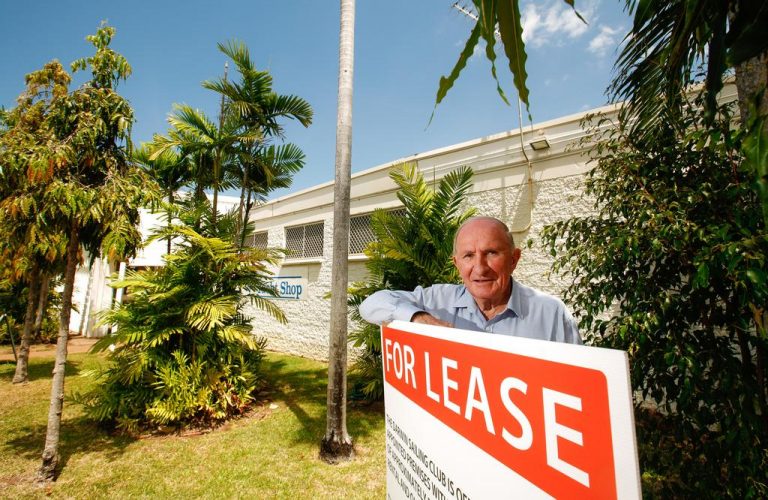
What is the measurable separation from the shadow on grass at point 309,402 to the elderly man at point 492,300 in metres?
3.77

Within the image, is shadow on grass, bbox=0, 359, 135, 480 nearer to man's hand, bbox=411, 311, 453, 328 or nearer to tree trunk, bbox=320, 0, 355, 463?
tree trunk, bbox=320, 0, 355, 463

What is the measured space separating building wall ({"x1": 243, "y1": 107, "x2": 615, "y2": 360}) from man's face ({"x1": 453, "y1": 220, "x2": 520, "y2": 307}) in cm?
168

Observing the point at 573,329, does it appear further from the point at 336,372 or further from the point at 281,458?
the point at 281,458

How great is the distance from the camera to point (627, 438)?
516 mm

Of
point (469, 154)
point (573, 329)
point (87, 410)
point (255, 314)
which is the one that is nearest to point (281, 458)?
point (87, 410)

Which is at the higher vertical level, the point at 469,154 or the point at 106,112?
the point at 469,154

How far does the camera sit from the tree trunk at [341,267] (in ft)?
13.4

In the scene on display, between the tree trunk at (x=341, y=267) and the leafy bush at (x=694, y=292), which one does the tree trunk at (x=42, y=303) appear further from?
the leafy bush at (x=694, y=292)

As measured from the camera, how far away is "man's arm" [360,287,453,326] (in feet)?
4.58

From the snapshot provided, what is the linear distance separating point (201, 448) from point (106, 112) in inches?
162

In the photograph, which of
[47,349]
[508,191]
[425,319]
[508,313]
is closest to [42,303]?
[47,349]

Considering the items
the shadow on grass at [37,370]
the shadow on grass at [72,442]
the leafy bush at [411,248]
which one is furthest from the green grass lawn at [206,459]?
the shadow on grass at [37,370]

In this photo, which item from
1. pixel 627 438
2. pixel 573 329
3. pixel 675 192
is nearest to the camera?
pixel 627 438

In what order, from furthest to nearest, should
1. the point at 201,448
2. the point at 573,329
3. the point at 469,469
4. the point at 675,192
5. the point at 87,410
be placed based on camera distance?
the point at 87,410
the point at 201,448
the point at 675,192
the point at 573,329
the point at 469,469
